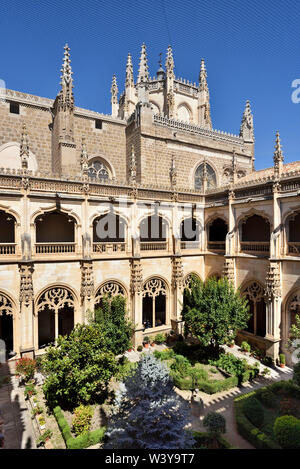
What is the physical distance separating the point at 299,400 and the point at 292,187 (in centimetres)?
1185

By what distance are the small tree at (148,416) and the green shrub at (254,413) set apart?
4.05 meters

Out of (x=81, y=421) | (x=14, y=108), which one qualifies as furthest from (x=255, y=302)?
(x=14, y=108)

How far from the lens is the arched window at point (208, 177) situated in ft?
91.5

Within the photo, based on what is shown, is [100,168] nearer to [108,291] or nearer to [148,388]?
[108,291]

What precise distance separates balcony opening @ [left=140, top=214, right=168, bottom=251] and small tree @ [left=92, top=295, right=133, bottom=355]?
18.2 feet

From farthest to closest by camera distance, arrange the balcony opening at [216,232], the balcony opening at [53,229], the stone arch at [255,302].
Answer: the balcony opening at [216,232] → the balcony opening at [53,229] → the stone arch at [255,302]

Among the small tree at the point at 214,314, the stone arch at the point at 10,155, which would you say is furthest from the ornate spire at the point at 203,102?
the small tree at the point at 214,314

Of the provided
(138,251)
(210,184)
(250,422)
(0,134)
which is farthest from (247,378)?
(0,134)

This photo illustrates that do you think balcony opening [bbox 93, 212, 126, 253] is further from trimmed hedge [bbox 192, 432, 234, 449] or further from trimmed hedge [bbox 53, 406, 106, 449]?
trimmed hedge [bbox 192, 432, 234, 449]

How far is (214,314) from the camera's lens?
1622 centimetres

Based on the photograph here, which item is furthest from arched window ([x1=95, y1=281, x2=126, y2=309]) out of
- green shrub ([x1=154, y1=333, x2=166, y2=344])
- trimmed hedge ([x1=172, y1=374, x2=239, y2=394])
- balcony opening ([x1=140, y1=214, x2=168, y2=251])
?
trimmed hedge ([x1=172, y1=374, x2=239, y2=394])

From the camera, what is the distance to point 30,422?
11.7m

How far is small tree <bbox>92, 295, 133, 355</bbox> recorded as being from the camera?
15630 millimetres

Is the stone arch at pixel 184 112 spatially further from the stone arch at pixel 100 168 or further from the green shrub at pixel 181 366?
the green shrub at pixel 181 366
